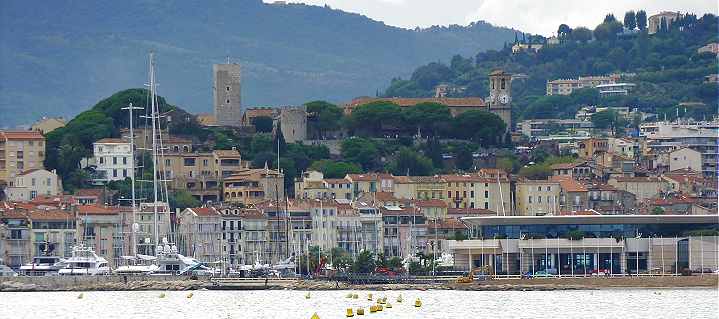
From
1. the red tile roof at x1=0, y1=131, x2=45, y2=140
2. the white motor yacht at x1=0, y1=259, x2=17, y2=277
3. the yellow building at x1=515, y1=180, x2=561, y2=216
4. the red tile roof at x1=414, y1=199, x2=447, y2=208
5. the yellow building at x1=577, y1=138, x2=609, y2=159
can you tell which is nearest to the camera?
the white motor yacht at x1=0, y1=259, x2=17, y2=277

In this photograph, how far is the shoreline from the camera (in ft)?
249

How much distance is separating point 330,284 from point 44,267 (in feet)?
44.1

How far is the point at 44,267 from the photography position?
286ft

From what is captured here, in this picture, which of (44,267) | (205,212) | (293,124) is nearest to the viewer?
(44,267)

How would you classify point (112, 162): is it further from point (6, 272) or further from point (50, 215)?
point (6, 272)

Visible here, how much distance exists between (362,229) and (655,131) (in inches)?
2075

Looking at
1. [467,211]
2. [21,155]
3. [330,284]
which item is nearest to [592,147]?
[467,211]

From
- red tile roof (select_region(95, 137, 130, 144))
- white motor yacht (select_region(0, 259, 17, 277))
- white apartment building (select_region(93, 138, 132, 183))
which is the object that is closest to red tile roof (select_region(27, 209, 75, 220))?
white motor yacht (select_region(0, 259, 17, 277))

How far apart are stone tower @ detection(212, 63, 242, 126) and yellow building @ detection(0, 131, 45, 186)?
925 inches

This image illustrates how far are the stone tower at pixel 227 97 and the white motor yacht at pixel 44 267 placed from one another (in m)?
49.7

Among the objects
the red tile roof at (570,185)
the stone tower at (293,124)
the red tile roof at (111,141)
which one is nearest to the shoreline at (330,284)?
the red tile roof at (570,185)

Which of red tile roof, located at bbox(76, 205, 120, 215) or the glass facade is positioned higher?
red tile roof, located at bbox(76, 205, 120, 215)

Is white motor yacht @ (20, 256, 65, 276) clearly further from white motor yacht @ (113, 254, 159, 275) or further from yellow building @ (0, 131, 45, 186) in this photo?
yellow building @ (0, 131, 45, 186)

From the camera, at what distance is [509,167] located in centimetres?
12525
